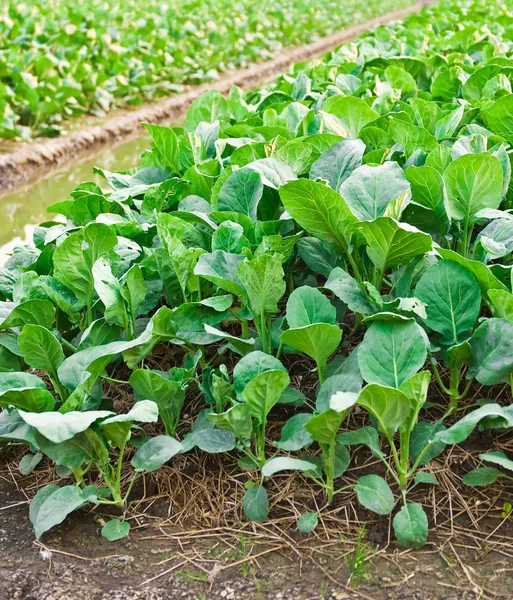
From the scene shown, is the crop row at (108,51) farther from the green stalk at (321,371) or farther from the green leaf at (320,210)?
the green stalk at (321,371)

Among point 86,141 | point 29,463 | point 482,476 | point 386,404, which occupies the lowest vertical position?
point 86,141

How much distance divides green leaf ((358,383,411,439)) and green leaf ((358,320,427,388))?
0.09m

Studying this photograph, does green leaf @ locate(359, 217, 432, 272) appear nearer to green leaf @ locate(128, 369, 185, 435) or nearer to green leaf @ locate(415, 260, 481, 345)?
green leaf @ locate(415, 260, 481, 345)

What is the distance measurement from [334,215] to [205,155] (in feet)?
3.05

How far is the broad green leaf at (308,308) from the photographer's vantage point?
1.61 m

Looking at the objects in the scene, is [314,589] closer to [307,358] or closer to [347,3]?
[307,358]

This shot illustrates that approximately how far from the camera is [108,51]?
26.0 ft

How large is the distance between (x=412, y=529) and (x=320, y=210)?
2.44 ft

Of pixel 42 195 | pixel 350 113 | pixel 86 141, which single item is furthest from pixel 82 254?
pixel 86 141

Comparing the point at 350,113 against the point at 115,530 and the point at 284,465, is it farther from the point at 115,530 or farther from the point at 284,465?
the point at 115,530

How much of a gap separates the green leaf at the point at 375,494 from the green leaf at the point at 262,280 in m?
0.47

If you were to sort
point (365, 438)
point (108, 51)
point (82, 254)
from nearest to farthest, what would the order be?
point (365, 438) < point (82, 254) < point (108, 51)

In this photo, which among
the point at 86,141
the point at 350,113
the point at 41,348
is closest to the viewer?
the point at 41,348

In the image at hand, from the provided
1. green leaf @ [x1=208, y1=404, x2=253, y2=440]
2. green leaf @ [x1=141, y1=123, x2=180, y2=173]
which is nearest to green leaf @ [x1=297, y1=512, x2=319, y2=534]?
green leaf @ [x1=208, y1=404, x2=253, y2=440]
